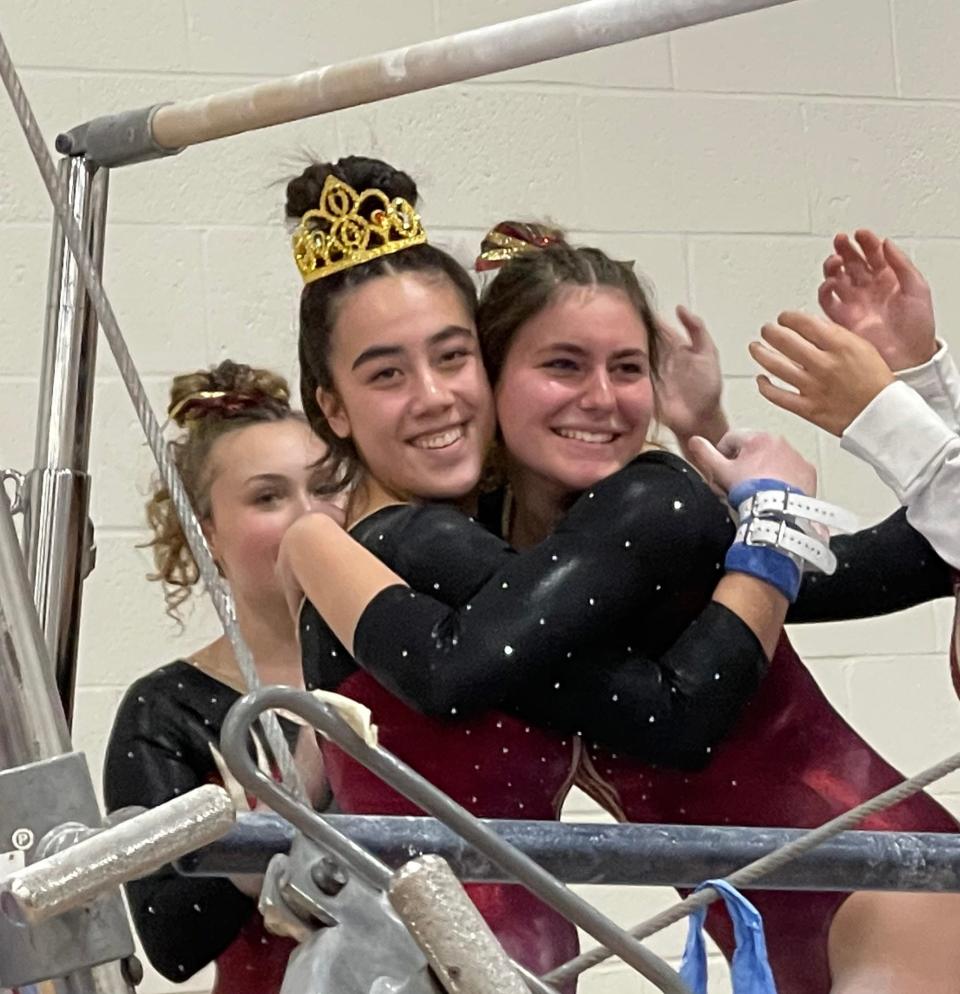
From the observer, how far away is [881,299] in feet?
3.76

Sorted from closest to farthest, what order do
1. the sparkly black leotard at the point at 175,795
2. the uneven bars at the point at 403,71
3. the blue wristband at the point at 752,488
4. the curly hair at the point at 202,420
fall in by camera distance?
the uneven bars at the point at 403,71
the blue wristband at the point at 752,488
the sparkly black leotard at the point at 175,795
the curly hair at the point at 202,420

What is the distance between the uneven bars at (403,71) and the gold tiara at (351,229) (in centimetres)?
10

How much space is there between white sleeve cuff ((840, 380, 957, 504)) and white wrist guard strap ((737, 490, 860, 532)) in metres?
0.04

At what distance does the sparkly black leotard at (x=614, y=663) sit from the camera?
973 millimetres

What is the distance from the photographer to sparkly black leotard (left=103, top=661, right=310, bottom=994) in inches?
50.2

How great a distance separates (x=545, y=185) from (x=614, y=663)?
1.04 meters

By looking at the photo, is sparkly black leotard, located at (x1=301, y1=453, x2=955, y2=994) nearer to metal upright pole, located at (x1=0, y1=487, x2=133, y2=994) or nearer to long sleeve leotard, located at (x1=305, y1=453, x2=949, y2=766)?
long sleeve leotard, located at (x1=305, y1=453, x2=949, y2=766)

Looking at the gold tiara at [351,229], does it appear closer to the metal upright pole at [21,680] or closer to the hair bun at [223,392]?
the hair bun at [223,392]

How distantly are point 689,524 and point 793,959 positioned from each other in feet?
0.87

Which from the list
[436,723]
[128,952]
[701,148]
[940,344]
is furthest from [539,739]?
[701,148]

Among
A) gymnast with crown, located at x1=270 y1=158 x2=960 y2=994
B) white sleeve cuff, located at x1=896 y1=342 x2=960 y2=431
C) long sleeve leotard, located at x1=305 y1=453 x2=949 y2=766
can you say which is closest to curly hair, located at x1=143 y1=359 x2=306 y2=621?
gymnast with crown, located at x1=270 y1=158 x2=960 y2=994

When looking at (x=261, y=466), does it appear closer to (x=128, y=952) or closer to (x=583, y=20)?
(x=583, y=20)

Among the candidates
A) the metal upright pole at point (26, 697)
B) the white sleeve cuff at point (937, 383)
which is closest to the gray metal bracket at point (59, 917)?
the metal upright pole at point (26, 697)

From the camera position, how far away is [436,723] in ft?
3.34
